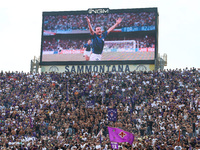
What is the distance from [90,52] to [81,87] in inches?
276

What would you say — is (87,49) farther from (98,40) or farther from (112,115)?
(112,115)

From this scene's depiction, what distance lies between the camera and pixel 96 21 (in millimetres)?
50812

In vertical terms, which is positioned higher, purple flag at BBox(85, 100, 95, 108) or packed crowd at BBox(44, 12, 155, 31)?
packed crowd at BBox(44, 12, 155, 31)

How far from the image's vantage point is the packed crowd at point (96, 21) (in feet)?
163

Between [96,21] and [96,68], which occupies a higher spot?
[96,21]

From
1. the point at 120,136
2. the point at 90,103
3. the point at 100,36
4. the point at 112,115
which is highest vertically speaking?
the point at 100,36

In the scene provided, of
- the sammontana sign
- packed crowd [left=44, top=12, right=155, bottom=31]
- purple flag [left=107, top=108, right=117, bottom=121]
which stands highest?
packed crowd [left=44, top=12, right=155, bottom=31]

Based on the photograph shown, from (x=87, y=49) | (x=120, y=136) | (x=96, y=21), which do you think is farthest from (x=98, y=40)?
(x=120, y=136)

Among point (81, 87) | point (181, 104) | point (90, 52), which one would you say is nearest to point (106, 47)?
point (90, 52)

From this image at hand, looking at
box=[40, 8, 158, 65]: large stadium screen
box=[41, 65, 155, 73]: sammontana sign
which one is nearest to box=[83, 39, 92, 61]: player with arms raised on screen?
box=[40, 8, 158, 65]: large stadium screen

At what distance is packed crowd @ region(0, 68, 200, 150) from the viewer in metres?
32.9

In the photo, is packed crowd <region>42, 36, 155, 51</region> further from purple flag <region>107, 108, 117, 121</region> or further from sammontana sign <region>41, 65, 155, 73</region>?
purple flag <region>107, 108, 117, 121</region>

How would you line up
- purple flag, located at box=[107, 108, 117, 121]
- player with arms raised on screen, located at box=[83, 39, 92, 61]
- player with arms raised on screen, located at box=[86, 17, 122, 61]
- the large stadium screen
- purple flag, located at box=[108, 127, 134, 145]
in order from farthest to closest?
player with arms raised on screen, located at box=[83, 39, 92, 61]
player with arms raised on screen, located at box=[86, 17, 122, 61]
the large stadium screen
purple flag, located at box=[107, 108, 117, 121]
purple flag, located at box=[108, 127, 134, 145]

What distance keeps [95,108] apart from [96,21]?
13.8 metres
